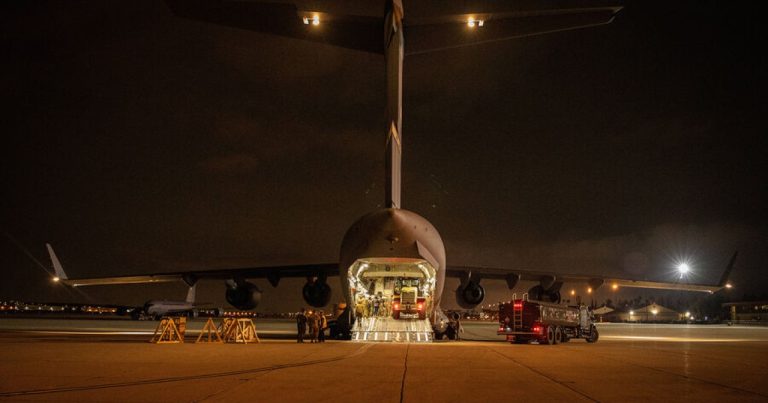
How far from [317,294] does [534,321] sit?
11360 millimetres

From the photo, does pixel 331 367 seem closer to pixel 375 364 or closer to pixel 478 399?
pixel 375 364

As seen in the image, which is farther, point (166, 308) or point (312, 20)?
point (166, 308)

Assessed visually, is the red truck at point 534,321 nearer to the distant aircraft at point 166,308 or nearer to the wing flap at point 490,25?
A: the wing flap at point 490,25

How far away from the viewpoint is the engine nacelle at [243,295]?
31.8 meters

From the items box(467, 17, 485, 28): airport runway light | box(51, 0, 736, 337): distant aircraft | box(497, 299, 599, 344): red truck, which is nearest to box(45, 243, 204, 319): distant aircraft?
box(51, 0, 736, 337): distant aircraft

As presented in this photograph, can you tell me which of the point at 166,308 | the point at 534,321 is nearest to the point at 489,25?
the point at 534,321

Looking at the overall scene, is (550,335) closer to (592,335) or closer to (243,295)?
(592,335)

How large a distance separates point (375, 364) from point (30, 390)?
6373 millimetres

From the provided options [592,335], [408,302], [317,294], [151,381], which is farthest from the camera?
[317,294]

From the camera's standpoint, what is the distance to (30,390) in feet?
27.2

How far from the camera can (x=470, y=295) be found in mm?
31484

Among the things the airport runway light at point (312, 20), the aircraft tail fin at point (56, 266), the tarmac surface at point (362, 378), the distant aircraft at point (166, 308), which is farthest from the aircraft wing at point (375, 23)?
the distant aircraft at point (166, 308)

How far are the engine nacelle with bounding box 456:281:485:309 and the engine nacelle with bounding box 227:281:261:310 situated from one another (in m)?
10.0

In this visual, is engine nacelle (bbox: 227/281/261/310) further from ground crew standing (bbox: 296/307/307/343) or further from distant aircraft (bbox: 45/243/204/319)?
distant aircraft (bbox: 45/243/204/319)
